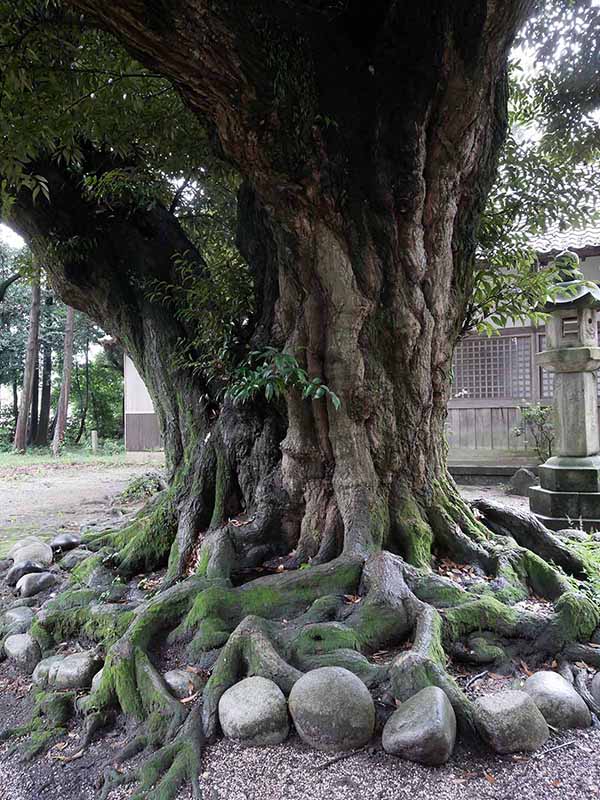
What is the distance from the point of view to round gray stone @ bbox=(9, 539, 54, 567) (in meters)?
4.45

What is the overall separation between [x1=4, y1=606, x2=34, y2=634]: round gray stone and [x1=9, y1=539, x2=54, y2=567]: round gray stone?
888mm

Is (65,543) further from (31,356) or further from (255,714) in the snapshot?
(31,356)

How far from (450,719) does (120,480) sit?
10.0 meters

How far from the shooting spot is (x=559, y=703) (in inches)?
88.7

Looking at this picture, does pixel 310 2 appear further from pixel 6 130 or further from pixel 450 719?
pixel 450 719

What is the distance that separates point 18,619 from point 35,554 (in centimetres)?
117

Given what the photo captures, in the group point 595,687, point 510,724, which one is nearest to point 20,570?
point 510,724

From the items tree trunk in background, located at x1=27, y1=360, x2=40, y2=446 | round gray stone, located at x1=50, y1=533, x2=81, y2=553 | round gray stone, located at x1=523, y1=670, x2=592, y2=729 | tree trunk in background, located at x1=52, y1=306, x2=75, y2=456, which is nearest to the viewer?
round gray stone, located at x1=523, y1=670, x2=592, y2=729

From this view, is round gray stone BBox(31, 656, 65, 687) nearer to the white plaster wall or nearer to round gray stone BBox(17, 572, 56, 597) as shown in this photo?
round gray stone BBox(17, 572, 56, 597)

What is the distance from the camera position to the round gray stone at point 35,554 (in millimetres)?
4445

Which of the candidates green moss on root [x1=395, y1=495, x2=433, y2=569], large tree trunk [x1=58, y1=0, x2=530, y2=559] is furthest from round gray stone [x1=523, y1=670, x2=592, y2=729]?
large tree trunk [x1=58, y1=0, x2=530, y2=559]

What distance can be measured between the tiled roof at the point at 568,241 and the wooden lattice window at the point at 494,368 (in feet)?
5.10

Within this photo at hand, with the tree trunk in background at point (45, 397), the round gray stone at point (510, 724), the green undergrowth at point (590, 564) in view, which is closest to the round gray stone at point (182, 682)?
the round gray stone at point (510, 724)

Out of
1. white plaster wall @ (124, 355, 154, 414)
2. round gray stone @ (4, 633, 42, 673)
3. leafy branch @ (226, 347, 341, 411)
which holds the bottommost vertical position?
round gray stone @ (4, 633, 42, 673)
